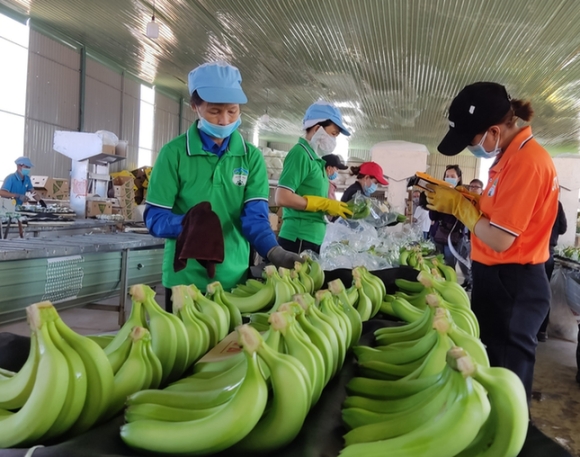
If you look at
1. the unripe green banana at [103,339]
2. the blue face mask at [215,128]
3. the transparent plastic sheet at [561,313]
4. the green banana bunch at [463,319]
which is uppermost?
the blue face mask at [215,128]

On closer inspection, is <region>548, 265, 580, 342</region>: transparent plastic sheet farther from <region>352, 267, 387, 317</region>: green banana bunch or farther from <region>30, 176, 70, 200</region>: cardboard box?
<region>30, 176, 70, 200</region>: cardboard box

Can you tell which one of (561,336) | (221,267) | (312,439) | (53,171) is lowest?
(561,336)

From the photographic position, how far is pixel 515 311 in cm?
195

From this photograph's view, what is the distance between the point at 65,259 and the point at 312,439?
2928 millimetres

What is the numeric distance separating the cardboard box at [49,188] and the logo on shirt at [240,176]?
6.97 meters

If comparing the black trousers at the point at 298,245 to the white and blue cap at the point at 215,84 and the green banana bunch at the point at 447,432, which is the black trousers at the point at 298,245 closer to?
the white and blue cap at the point at 215,84

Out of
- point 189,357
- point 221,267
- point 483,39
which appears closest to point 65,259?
point 221,267

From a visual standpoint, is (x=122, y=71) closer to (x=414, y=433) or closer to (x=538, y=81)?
(x=538, y=81)

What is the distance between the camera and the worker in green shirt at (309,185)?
2834mm

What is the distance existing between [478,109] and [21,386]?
6.01 ft

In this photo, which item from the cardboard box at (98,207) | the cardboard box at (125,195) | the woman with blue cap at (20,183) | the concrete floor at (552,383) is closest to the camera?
the concrete floor at (552,383)

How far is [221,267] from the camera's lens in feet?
6.43

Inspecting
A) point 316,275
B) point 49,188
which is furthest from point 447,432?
point 49,188

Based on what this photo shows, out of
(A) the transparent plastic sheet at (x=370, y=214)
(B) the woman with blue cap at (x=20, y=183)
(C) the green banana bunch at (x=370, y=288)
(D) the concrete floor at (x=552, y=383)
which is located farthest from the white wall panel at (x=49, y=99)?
(C) the green banana bunch at (x=370, y=288)
